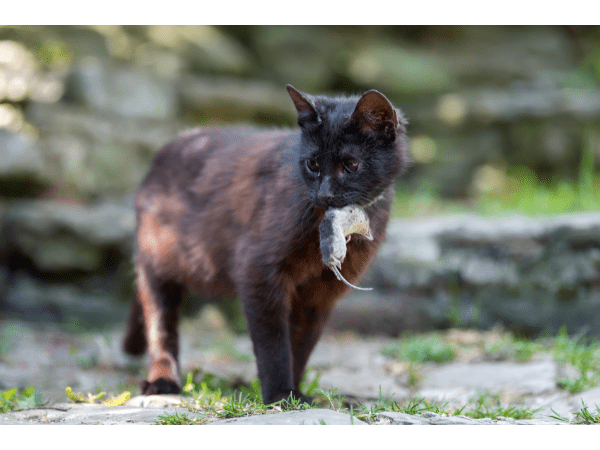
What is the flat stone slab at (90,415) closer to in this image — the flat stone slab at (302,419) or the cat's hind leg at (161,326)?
the flat stone slab at (302,419)

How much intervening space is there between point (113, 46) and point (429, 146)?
4882mm

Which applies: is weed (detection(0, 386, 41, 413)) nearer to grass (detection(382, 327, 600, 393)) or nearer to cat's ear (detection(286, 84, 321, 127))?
cat's ear (detection(286, 84, 321, 127))

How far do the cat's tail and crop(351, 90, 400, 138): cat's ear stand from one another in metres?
2.42

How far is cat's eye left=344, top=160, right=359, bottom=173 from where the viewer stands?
109 inches

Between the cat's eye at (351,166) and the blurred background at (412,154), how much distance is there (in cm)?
220

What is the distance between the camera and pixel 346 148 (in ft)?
9.05

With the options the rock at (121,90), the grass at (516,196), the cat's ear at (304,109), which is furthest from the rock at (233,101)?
the cat's ear at (304,109)

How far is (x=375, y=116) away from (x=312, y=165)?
1.27 feet

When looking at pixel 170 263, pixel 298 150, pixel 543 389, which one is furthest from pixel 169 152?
pixel 543 389

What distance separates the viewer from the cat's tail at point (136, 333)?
438cm

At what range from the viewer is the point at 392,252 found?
565 centimetres

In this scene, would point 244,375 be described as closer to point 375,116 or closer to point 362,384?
point 362,384

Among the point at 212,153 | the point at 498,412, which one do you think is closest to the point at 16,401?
the point at 212,153

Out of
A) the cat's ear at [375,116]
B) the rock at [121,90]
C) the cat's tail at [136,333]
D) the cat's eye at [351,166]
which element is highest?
the rock at [121,90]
